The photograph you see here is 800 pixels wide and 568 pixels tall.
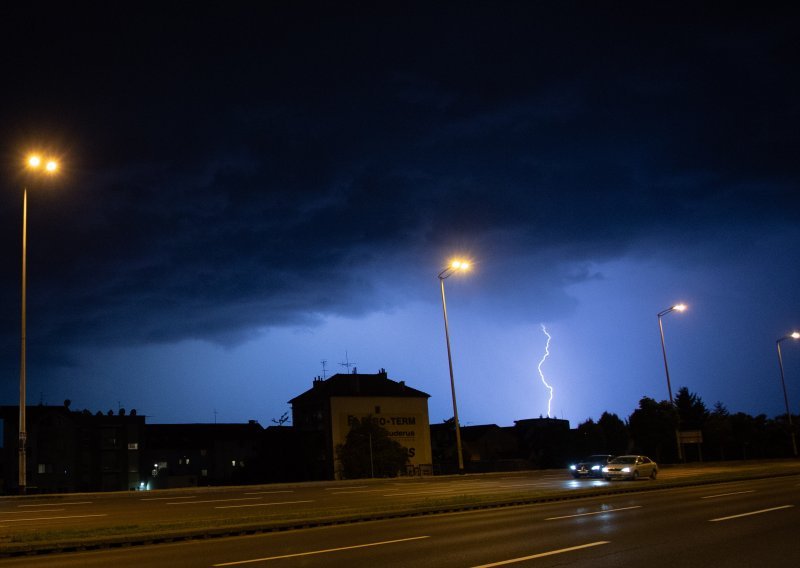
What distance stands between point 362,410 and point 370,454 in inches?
744

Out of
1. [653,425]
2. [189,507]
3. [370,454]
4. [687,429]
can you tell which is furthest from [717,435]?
[189,507]

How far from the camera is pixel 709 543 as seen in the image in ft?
42.9

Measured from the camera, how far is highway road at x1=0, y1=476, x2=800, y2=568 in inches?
464

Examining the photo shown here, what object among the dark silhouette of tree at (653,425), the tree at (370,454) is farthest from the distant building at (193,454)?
the dark silhouette of tree at (653,425)

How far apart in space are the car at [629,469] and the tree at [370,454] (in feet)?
139

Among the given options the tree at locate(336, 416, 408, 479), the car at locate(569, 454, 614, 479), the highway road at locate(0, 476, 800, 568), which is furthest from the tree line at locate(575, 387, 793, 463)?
the highway road at locate(0, 476, 800, 568)

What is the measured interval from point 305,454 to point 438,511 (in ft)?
198

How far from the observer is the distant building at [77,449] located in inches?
3425

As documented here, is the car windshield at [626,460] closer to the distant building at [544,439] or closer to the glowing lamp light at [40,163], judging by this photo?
the glowing lamp light at [40,163]

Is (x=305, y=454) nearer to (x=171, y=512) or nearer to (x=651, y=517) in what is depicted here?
(x=171, y=512)

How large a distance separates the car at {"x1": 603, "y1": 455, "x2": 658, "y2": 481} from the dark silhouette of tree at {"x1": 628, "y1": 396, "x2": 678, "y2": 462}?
82.9ft

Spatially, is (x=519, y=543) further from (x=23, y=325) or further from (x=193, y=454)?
(x=193, y=454)

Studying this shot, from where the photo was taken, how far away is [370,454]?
→ 79438mm

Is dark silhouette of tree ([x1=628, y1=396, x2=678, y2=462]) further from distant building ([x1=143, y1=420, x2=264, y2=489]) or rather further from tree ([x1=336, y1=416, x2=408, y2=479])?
distant building ([x1=143, y1=420, x2=264, y2=489])
